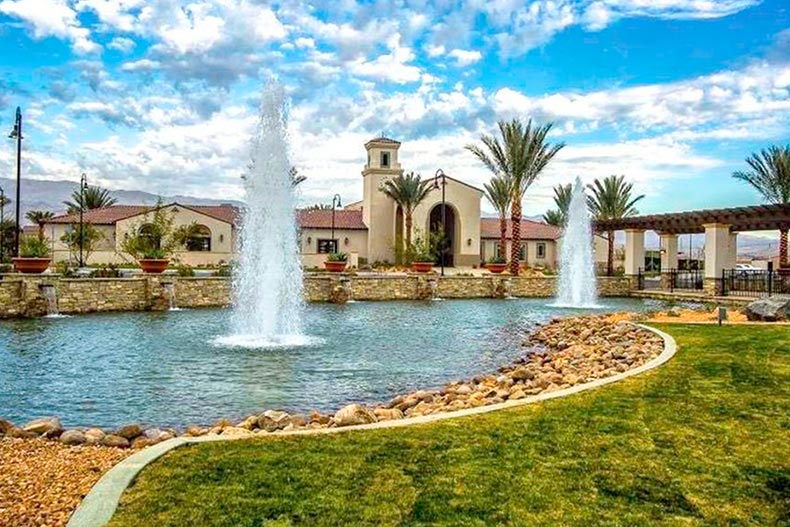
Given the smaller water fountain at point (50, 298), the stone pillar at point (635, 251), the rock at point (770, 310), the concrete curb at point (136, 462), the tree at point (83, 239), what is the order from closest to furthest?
the concrete curb at point (136, 462)
the rock at point (770, 310)
the smaller water fountain at point (50, 298)
the stone pillar at point (635, 251)
the tree at point (83, 239)

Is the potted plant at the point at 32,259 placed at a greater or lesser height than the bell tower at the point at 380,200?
lesser

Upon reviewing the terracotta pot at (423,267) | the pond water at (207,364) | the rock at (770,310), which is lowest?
the pond water at (207,364)

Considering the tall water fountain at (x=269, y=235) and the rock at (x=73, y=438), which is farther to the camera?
the tall water fountain at (x=269, y=235)

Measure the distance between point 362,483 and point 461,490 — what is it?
73cm

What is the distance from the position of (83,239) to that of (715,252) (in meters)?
34.5

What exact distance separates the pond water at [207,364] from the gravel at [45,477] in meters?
2.32

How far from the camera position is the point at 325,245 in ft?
166

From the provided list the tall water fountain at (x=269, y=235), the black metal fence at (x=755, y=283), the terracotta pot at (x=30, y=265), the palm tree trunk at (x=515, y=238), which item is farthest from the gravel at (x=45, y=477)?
the palm tree trunk at (x=515, y=238)

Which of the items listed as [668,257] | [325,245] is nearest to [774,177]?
[668,257]

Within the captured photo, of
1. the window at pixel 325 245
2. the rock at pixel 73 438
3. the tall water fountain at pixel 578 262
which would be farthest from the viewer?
the window at pixel 325 245

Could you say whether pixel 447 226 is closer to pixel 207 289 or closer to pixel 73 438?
pixel 207 289

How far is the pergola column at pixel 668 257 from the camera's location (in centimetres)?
3578

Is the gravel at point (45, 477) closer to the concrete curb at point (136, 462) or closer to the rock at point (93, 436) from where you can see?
the concrete curb at point (136, 462)

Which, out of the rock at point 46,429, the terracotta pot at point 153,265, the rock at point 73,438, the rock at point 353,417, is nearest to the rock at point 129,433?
the rock at point 73,438
